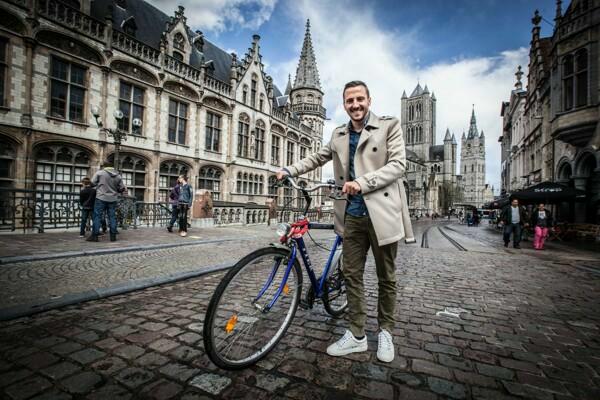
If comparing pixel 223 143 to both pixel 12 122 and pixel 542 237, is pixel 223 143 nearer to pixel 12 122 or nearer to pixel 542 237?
pixel 12 122

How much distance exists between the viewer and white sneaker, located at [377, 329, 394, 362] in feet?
6.50

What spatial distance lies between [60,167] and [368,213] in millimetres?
16856

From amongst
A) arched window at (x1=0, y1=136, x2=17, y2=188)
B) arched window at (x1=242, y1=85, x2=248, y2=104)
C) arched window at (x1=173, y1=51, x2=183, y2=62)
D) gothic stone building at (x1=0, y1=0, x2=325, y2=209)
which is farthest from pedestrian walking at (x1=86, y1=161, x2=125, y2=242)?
arched window at (x1=242, y1=85, x2=248, y2=104)

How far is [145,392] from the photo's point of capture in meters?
1.61

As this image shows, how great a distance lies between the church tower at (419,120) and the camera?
84.1 meters

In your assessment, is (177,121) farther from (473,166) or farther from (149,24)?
(473,166)

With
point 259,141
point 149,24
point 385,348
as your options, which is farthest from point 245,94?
point 385,348

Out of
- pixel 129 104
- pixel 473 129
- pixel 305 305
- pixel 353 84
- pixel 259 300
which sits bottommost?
pixel 305 305

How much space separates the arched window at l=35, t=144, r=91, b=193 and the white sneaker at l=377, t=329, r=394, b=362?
51.9 ft

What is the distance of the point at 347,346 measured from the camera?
2.09 metres

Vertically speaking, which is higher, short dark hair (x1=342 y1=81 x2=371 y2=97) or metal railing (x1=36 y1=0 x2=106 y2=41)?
metal railing (x1=36 y1=0 x2=106 y2=41)

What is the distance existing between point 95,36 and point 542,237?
22421 mm

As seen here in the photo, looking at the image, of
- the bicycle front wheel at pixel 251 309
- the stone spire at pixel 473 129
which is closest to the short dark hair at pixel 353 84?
the bicycle front wheel at pixel 251 309

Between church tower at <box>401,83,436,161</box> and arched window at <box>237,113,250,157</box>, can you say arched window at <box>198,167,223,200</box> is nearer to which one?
arched window at <box>237,113,250,157</box>
